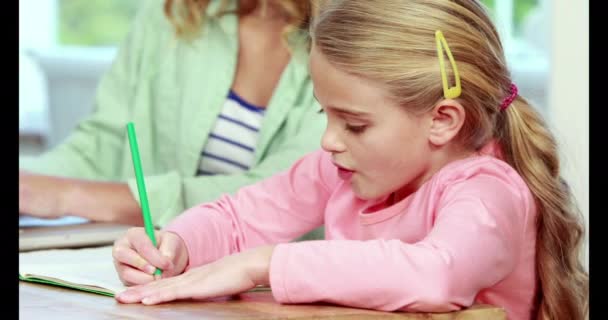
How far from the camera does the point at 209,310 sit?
918 mm

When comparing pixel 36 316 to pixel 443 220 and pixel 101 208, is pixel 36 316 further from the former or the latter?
pixel 101 208

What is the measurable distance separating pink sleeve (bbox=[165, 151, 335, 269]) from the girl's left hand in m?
0.29

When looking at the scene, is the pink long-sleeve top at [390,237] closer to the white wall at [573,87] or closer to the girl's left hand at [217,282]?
the girl's left hand at [217,282]

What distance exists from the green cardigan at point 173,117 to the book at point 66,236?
156mm

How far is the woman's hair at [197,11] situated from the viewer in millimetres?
1775

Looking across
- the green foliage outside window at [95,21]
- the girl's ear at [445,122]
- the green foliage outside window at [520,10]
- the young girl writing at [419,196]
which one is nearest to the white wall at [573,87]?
the young girl writing at [419,196]

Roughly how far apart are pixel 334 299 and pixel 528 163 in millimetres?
→ 318

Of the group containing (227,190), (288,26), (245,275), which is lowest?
(227,190)

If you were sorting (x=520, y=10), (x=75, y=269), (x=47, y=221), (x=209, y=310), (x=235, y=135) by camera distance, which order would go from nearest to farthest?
1. (x=209, y=310)
2. (x=75, y=269)
3. (x=47, y=221)
4. (x=235, y=135)
5. (x=520, y=10)

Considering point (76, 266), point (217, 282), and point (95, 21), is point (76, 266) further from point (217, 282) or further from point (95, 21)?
point (95, 21)

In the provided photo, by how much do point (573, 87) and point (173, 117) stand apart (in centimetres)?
78

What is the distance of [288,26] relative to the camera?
1775 mm

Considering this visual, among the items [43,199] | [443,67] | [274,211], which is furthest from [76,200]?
[443,67]

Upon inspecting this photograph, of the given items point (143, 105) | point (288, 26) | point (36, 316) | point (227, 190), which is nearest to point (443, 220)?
point (36, 316)
